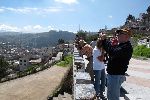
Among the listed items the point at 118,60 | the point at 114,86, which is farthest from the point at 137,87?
the point at 118,60

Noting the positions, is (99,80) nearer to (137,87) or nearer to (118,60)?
(137,87)

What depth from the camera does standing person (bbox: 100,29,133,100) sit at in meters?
6.74

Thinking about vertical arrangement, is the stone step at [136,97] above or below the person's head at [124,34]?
below

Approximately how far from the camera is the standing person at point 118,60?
674 cm

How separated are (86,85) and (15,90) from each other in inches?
Answer: 889

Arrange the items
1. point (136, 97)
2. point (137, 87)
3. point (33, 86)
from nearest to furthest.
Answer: point (136, 97) < point (137, 87) < point (33, 86)

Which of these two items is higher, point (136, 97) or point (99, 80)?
point (99, 80)

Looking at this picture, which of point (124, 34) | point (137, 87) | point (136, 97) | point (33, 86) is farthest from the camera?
point (33, 86)

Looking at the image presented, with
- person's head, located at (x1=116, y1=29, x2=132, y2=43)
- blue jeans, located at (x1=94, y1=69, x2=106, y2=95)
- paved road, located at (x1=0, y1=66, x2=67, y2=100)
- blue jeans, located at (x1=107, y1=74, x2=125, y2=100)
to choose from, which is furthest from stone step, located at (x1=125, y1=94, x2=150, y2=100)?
paved road, located at (x1=0, y1=66, x2=67, y2=100)

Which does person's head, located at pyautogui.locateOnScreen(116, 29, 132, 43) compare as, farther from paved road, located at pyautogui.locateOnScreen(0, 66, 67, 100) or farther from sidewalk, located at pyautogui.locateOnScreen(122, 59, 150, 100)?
paved road, located at pyautogui.locateOnScreen(0, 66, 67, 100)

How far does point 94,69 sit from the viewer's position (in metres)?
9.82

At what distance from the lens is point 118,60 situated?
683cm

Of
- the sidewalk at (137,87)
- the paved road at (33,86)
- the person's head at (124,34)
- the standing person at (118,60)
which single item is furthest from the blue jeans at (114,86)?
the paved road at (33,86)

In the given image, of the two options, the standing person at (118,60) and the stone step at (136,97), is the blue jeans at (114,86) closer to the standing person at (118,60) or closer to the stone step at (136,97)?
the standing person at (118,60)
